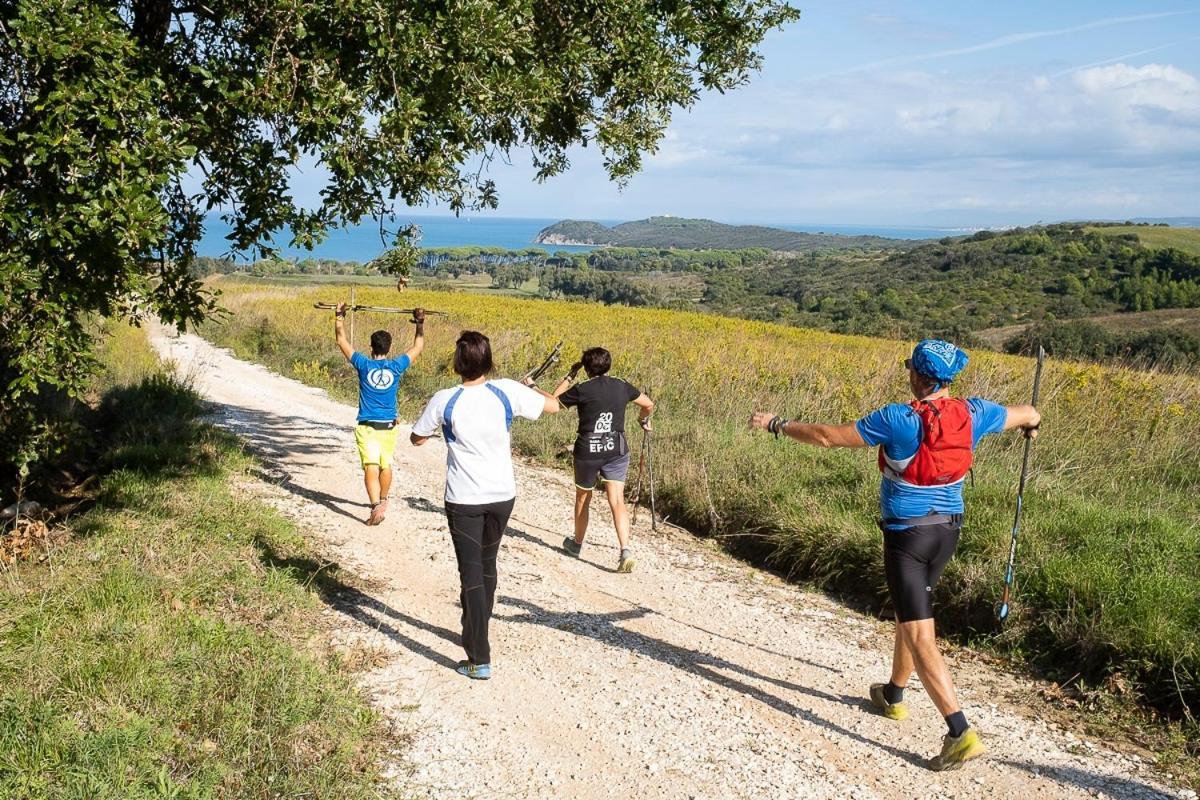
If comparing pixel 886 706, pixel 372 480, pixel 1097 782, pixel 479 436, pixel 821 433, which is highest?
pixel 821 433

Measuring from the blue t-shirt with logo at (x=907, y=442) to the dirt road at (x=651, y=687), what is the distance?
141cm

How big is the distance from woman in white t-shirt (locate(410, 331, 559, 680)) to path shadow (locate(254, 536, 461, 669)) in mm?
582

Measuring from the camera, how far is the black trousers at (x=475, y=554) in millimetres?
5555

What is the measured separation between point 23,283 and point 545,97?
14.5 feet

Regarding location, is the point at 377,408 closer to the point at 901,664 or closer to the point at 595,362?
the point at 595,362

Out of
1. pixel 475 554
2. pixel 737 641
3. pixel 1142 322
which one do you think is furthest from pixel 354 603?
pixel 1142 322

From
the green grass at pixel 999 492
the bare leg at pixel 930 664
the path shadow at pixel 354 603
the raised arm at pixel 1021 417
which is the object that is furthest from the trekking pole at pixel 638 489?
the bare leg at pixel 930 664

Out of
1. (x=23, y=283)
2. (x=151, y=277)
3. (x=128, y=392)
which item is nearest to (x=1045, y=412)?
(x=151, y=277)

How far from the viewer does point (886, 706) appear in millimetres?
5340

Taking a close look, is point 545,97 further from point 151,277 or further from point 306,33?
point 151,277

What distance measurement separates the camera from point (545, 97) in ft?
25.7

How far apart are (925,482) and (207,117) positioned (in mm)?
5668

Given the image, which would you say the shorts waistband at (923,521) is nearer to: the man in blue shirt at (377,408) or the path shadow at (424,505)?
the man in blue shirt at (377,408)

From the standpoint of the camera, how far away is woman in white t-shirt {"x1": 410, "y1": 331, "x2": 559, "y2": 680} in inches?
214
